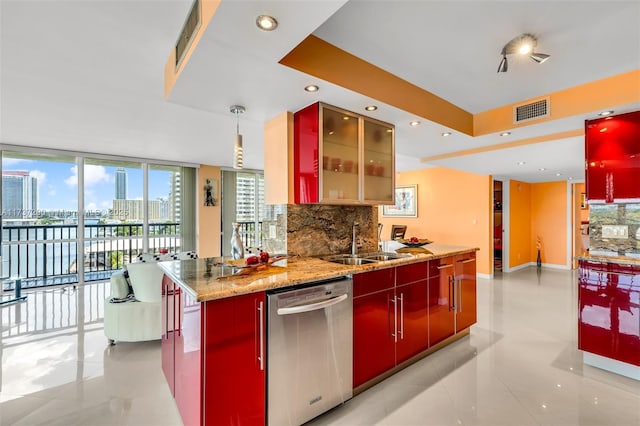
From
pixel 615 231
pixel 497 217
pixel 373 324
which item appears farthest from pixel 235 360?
pixel 497 217

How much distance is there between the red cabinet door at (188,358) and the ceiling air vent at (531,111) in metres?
3.28

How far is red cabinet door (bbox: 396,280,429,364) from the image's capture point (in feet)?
7.79

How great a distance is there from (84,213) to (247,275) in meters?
5.66

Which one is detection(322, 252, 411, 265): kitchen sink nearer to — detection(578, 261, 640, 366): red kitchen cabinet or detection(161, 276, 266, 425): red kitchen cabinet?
detection(161, 276, 266, 425): red kitchen cabinet

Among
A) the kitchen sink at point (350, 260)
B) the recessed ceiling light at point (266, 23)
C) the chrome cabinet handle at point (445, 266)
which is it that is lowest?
the chrome cabinet handle at point (445, 266)

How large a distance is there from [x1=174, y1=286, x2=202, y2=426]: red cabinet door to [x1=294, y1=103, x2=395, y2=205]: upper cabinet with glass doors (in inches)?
48.9

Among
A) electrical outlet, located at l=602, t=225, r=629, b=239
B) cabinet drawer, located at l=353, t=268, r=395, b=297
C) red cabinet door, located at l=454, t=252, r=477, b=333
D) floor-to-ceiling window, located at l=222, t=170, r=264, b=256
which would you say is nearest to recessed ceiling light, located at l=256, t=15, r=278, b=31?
cabinet drawer, located at l=353, t=268, r=395, b=297

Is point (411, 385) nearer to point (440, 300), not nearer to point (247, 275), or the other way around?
point (440, 300)

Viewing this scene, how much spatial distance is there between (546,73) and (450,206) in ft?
14.9

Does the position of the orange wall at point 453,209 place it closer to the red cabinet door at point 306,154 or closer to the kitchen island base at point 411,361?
the kitchen island base at point 411,361

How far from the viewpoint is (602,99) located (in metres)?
2.44

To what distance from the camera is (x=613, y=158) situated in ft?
8.44

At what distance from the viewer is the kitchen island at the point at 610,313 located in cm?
232

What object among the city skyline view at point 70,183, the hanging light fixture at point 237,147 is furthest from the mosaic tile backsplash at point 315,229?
the city skyline view at point 70,183
